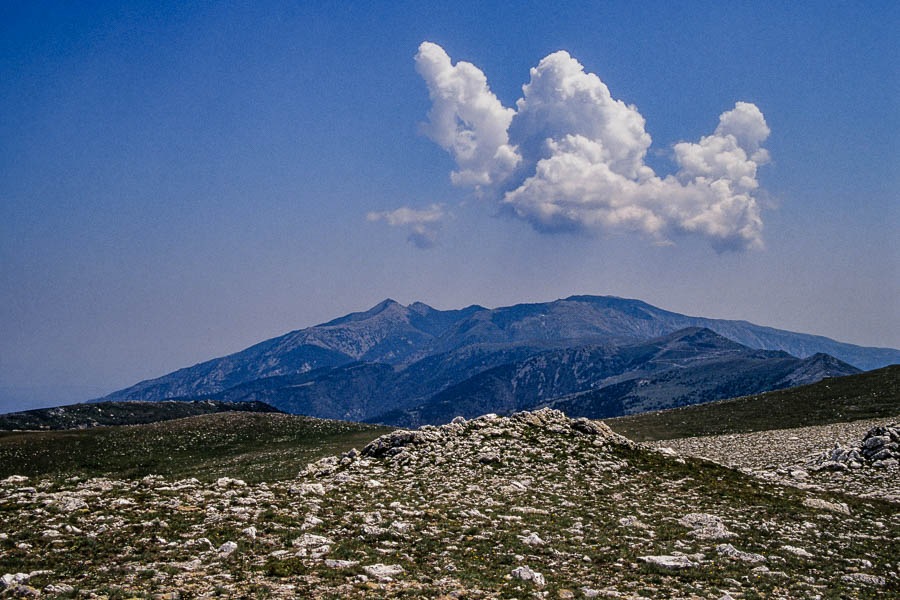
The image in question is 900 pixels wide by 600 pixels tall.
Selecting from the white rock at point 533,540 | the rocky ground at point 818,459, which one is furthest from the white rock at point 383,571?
the rocky ground at point 818,459

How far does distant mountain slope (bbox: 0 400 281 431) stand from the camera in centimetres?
11612

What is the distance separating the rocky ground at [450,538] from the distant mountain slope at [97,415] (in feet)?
399

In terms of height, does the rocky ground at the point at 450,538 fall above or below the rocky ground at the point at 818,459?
above

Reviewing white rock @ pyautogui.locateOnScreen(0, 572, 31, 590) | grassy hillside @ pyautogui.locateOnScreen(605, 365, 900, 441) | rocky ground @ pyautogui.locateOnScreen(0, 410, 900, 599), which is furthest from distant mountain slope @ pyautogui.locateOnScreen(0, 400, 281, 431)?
white rock @ pyautogui.locateOnScreen(0, 572, 31, 590)

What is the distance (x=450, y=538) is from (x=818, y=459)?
3146 centimetres

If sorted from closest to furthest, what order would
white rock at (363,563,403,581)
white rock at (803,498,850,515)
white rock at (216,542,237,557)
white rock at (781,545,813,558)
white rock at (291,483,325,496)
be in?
white rock at (363,563,403,581) < white rock at (216,542,237,557) < white rock at (781,545,813,558) < white rock at (291,483,325,496) < white rock at (803,498,850,515)

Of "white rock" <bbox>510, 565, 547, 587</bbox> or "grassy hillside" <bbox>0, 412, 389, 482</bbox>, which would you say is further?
"grassy hillside" <bbox>0, 412, 389, 482</bbox>

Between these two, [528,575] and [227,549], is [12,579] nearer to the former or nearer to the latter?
[227,549]

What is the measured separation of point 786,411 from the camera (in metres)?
71.8

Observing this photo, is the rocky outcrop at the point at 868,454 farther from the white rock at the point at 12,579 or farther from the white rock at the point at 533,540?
the white rock at the point at 12,579

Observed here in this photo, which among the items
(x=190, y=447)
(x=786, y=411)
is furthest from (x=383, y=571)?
(x=786, y=411)

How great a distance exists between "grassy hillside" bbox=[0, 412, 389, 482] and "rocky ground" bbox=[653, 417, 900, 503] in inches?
1462

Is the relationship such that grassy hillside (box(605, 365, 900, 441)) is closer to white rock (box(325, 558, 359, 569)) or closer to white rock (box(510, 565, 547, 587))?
white rock (box(510, 565, 547, 587))

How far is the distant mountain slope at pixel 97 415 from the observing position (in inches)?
4572
